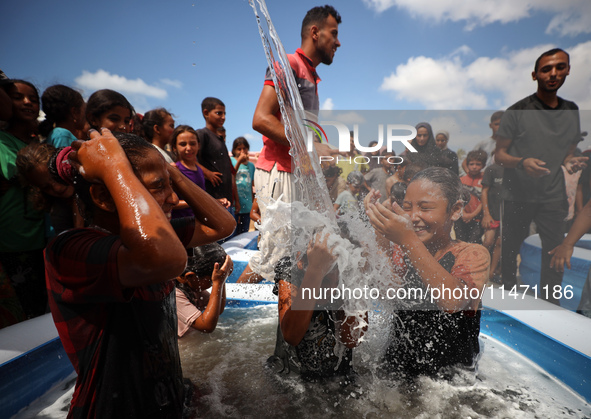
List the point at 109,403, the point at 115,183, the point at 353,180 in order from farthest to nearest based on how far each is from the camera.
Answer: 1. the point at 353,180
2. the point at 109,403
3. the point at 115,183

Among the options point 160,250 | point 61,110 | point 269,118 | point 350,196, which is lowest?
point 160,250

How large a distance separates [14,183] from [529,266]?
5.05 metres

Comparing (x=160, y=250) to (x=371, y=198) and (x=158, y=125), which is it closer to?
(x=371, y=198)

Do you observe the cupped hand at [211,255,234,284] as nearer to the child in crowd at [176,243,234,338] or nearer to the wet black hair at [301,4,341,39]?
the child in crowd at [176,243,234,338]

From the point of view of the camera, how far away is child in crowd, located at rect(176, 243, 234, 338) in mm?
2109

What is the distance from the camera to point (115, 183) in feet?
3.11

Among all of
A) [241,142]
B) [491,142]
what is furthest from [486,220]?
[241,142]

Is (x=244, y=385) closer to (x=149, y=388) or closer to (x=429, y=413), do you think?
(x=149, y=388)

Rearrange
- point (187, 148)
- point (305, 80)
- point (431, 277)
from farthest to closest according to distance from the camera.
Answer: point (187, 148) → point (305, 80) → point (431, 277)

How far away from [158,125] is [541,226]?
14.2 feet

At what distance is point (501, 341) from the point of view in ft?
8.73

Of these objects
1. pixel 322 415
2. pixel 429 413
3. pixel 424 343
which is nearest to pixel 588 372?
pixel 424 343

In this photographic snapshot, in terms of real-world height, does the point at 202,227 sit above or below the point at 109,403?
above

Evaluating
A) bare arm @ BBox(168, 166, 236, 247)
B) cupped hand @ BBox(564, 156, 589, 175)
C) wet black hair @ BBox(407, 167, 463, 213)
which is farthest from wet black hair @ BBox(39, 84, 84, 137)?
cupped hand @ BBox(564, 156, 589, 175)
